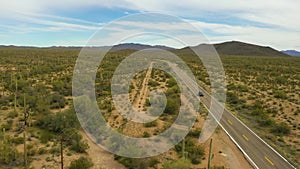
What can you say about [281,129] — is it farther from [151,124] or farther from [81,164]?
[81,164]

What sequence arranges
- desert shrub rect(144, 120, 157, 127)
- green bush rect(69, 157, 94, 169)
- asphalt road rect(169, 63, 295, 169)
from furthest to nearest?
desert shrub rect(144, 120, 157, 127)
asphalt road rect(169, 63, 295, 169)
green bush rect(69, 157, 94, 169)

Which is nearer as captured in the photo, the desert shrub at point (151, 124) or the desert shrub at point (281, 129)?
the desert shrub at point (151, 124)

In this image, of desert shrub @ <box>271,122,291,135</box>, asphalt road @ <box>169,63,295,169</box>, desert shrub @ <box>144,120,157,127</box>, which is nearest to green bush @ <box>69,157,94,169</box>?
desert shrub @ <box>144,120,157,127</box>

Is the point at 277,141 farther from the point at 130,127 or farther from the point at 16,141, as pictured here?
Answer: the point at 16,141

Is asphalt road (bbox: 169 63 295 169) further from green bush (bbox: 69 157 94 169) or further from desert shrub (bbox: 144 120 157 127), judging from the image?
green bush (bbox: 69 157 94 169)

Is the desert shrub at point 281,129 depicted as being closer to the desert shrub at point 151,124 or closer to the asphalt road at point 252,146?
→ the asphalt road at point 252,146

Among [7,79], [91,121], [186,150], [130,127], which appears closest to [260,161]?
[186,150]

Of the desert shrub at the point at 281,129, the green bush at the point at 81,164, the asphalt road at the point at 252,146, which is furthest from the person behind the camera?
the desert shrub at the point at 281,129

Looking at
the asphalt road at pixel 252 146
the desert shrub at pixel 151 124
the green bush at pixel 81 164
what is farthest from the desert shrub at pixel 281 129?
the green bush at pixel 81 164

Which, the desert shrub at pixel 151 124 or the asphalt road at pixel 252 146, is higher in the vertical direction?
the desert shrub at pixel 151 124

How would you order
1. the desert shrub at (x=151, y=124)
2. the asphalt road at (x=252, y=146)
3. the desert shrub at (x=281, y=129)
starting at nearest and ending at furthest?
the asphalt road at (x=252, y=146)
the desert shrub at (x=151, y=124)
the desert shrub at (x=281, y=129)

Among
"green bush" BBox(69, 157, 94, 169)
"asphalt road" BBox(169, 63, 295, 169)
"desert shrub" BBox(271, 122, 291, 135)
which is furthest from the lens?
"desert shrub" BBox(271, 122, 291, 135)

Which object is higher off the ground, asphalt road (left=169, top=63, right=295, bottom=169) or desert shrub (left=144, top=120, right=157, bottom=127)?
desert shrub (left=144, top=120, right=157, bottom=127)
